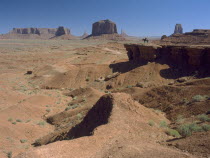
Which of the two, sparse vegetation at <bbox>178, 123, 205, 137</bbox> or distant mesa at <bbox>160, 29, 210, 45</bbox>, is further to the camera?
distant mesa at <bbox>160, 29, 210, 45</bbox>

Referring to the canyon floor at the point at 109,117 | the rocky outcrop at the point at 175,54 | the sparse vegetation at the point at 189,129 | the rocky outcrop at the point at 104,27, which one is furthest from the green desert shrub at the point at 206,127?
the rocky outcrop at the point at 104,27

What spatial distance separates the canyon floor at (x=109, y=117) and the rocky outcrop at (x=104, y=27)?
4313 inches

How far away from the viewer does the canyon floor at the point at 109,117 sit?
20.9 feet

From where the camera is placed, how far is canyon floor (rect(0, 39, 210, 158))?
251 inches

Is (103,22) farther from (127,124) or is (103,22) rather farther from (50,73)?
(127,124)

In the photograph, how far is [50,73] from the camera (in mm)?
30109

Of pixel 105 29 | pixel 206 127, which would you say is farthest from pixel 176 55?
pixel 105 29

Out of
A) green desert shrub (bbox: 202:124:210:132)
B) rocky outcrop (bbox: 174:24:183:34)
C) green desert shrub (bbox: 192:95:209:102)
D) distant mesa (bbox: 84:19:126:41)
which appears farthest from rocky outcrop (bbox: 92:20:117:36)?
green desert shrub (bbox: 202:124:210:132)

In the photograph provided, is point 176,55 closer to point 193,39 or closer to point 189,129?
point 189,129

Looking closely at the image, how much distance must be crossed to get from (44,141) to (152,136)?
5858 mm

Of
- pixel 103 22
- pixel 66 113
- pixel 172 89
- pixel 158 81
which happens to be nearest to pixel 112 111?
pixel 66 113

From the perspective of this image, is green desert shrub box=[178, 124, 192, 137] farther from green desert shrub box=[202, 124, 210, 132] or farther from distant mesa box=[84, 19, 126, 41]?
distant mesa box=[84, 19, 126, 41]

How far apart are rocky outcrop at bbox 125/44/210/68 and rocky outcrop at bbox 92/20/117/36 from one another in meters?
109

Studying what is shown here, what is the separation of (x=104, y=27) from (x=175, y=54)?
11452 centimetres
